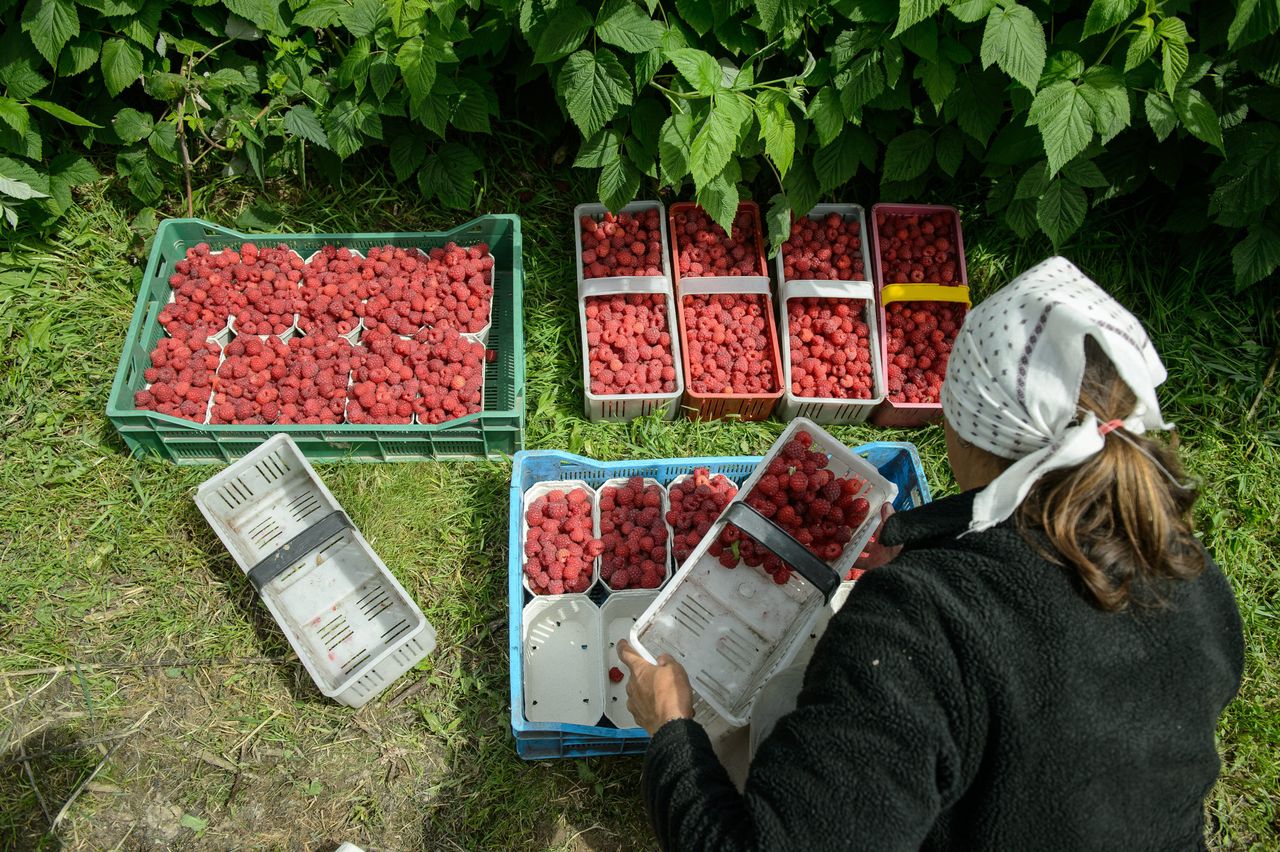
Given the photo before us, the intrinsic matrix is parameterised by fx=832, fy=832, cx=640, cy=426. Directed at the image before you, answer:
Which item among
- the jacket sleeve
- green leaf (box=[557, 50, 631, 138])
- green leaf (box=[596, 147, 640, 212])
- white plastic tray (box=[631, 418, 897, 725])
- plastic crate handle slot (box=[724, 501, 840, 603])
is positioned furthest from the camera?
green leaf (box=[596, 147, 640, 212])

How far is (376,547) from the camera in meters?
3.04

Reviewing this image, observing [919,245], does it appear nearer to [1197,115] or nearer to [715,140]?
[1197,115]

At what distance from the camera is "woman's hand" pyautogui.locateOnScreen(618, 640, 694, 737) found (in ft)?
6.59

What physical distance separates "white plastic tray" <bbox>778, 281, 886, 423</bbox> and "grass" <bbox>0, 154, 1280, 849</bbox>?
0.37 ft

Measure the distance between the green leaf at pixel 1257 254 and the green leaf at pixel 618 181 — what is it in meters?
2.43

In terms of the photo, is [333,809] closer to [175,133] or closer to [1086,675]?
[1086,675]

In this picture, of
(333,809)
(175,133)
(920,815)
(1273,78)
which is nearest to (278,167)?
(175,133)

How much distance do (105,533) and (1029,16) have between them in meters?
3.66

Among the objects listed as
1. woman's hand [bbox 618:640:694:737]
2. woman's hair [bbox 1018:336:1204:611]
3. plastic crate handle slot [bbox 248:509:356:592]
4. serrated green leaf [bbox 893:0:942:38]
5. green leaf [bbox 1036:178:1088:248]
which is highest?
serrated green leaf [bbox 893:0:942:38]

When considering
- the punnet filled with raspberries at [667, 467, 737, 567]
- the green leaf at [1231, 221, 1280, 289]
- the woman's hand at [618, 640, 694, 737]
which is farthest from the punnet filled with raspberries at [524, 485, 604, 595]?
the green leaf at [1231, 221, 1280, 289]

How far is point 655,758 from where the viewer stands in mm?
1771

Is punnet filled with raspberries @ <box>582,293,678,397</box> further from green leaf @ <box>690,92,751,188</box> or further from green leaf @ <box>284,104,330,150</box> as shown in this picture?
green leaf @ <box>284,104,330,150</box>

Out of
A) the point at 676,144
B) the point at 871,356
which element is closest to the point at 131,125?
the point at 676,144

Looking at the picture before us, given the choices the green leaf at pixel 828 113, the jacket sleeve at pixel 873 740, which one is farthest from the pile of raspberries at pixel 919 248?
the jacket sleeve at pixel 873 740
